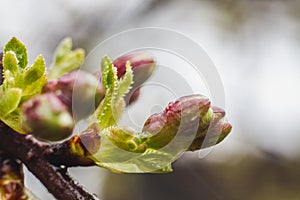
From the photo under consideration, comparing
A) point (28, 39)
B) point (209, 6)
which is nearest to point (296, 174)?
point (209, 6)

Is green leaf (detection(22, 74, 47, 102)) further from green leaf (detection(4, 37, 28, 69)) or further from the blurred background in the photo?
the blurred background

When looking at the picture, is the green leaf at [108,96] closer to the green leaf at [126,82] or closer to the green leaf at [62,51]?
the green leaf at [126,82]

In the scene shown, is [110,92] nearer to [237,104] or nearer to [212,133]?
[212,133]

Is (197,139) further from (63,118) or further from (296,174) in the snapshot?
(296,174)

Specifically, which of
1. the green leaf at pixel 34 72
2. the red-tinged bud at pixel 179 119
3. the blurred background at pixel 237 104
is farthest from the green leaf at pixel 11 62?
the blurred background at pixel 237 104

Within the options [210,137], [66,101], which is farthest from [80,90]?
[210,137]
